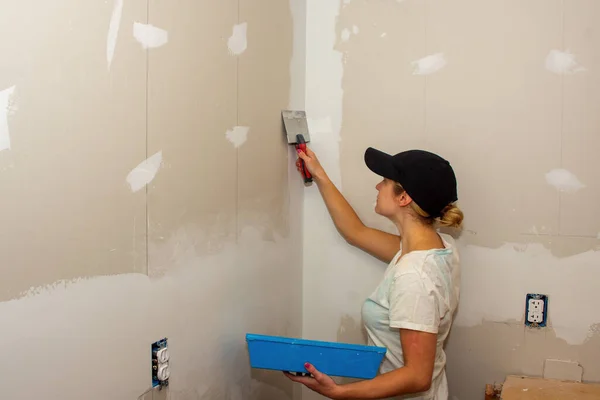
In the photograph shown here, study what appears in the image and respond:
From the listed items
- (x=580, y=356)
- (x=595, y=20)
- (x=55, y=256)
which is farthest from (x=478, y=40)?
(x=55, y=256)

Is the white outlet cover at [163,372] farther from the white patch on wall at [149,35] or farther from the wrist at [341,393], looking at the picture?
the white patch on wall at [149,35]

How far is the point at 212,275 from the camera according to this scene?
1700mm

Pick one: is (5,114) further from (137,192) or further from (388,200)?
(388,200)

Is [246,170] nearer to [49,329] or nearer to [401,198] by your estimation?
[401,198]

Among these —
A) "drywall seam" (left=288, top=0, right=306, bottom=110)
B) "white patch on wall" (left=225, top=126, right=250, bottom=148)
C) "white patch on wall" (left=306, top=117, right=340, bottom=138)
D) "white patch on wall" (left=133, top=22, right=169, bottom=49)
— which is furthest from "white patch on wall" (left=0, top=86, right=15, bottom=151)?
"white patch on wall" (left=306, top=117, right=340, bottom=138)

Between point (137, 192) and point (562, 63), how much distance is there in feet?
5.16

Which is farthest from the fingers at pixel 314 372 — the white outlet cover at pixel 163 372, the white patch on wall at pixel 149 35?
the white patch on wall at pixel 149 35

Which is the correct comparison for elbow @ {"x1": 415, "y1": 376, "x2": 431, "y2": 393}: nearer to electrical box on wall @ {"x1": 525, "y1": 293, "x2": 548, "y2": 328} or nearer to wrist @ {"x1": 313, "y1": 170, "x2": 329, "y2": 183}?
electrical box on wall @ {"x1": 525, "y1": 293, "x2": 548, "y2": 328}

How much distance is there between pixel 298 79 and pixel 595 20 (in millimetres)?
1118

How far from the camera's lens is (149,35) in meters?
1.37

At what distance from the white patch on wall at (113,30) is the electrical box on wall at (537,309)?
169cm

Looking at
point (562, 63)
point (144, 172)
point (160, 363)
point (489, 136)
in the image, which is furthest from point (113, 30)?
point (562, 63)

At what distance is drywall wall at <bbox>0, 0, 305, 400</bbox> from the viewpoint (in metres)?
1.07

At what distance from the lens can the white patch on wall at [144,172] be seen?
134 cm
